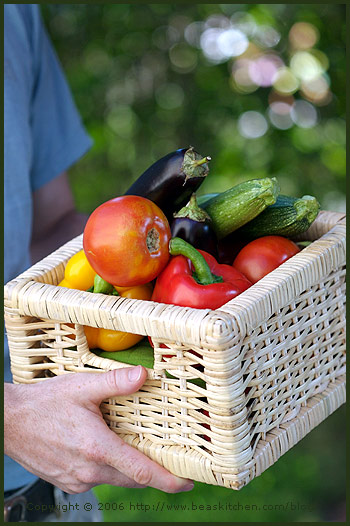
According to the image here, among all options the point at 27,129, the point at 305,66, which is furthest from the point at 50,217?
the point at 305,66

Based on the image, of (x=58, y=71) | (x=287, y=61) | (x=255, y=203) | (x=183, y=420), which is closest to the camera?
(x=183, y=420)

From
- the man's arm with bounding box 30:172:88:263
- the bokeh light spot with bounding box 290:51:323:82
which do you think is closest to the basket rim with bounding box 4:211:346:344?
the man's arm with bounding box 30:172:88:263

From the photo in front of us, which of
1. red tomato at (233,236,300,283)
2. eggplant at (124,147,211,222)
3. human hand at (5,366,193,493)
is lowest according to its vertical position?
human hand at (5,366,193,493)

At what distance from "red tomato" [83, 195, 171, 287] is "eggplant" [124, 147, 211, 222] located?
6cm

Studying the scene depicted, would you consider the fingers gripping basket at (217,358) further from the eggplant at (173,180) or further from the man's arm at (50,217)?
the man's arm at (50,217)

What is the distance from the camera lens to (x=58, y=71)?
5.30 feet

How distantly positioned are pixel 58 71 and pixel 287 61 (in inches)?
32.0

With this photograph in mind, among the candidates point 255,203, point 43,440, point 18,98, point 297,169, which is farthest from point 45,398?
point 297,169

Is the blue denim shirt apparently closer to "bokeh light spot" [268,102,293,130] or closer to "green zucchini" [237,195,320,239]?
"green zucchini" [237,195,320,239]

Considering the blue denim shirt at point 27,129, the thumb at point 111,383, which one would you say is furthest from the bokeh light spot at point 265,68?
the thumb at point 111,383

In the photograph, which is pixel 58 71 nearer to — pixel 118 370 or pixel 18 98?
pixel 18 98

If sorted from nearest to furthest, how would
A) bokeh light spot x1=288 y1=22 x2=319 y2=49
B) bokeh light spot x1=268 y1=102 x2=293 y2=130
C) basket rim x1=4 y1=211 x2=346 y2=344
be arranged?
basket rim x1=4 y1=211 x2=346 y2=344 → bokeh light spot x1=288 y1=22 x2=319 y2=49 → bokeh light spot x1=268 y1=102 x2=293 y2=130

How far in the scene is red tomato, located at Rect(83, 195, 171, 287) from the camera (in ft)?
2.85

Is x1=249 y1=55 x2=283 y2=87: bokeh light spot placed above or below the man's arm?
above
